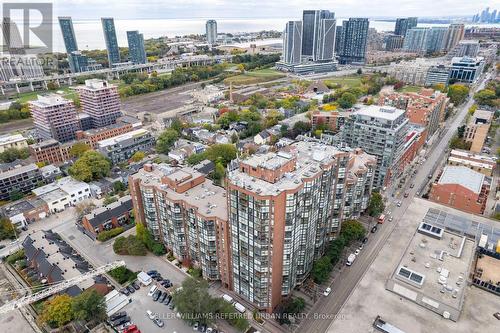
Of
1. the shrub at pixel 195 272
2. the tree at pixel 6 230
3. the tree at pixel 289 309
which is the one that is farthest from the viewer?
the tree at pixel 6 230

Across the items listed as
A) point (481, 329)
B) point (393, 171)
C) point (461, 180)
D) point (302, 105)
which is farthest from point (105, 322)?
point (302, 105)

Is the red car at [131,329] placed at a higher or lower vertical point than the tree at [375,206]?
lower

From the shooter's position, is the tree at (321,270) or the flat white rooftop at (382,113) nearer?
the tree at (321,270)

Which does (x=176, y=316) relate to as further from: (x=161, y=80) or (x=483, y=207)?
(x=161, y=80)

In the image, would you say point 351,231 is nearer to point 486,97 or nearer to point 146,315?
point 146,315

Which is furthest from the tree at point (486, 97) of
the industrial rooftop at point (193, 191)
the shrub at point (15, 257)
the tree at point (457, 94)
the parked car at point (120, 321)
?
the shrub at point (15, 257)

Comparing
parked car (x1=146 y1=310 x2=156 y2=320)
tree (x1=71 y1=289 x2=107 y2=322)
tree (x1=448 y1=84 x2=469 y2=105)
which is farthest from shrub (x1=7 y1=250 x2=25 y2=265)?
tree (x1=448 y1=84 x2=469 y2=105)

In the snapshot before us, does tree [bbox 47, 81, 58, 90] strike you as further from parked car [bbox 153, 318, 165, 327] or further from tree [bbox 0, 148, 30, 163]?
parked car [bbox 153, 318, 165, 327]

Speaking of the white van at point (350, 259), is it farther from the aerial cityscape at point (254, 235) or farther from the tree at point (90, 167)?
the tree at point (90, 167)
